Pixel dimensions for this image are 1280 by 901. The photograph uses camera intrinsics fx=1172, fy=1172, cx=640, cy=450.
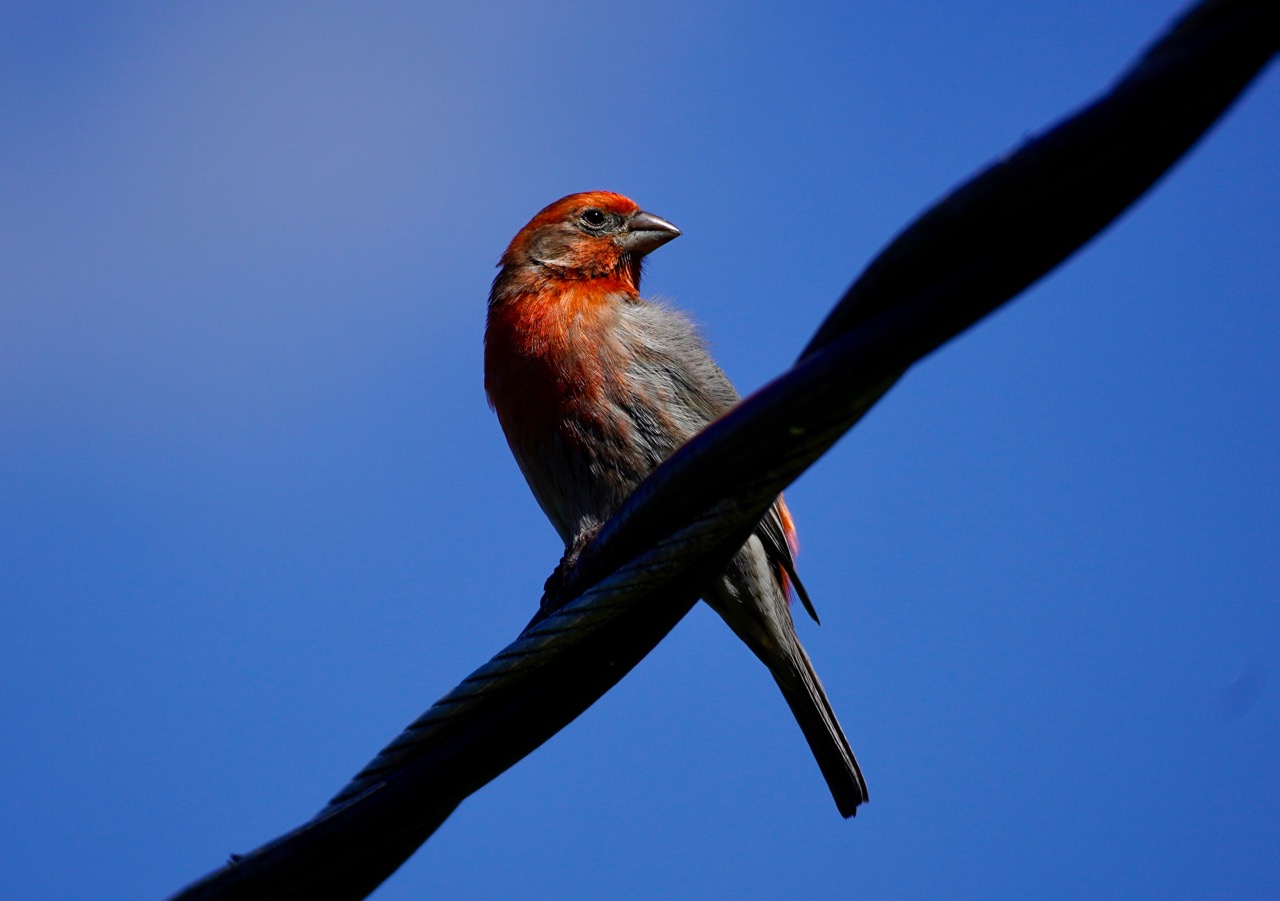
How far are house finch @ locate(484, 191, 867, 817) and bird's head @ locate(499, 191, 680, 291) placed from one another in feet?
0.54

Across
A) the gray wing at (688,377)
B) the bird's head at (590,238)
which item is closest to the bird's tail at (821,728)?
the gray wing at (688,377)

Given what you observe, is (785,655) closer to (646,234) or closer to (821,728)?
(821,728)

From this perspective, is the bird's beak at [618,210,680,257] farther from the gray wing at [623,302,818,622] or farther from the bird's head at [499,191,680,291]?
the gray wing at [623,302,818,622]

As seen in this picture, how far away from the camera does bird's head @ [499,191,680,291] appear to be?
580cm

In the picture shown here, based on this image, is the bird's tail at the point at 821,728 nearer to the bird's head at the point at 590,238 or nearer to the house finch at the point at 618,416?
the house finch at the point at 618,416

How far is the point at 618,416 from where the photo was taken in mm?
4801

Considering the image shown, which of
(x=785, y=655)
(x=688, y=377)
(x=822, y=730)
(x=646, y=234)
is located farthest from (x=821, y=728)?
(x=646, y=234)

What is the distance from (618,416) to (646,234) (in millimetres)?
1618

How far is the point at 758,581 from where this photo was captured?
5023 mm

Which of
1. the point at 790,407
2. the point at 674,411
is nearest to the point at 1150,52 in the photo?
the point at 790,407

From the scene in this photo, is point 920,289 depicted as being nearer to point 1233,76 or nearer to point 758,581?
point 1233,76

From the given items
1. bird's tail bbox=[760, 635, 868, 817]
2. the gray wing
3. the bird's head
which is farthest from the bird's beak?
bird's tail bbox=[760, 635, 868, 817]

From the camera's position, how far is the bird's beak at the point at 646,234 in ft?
19.9

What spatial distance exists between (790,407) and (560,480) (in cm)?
313
